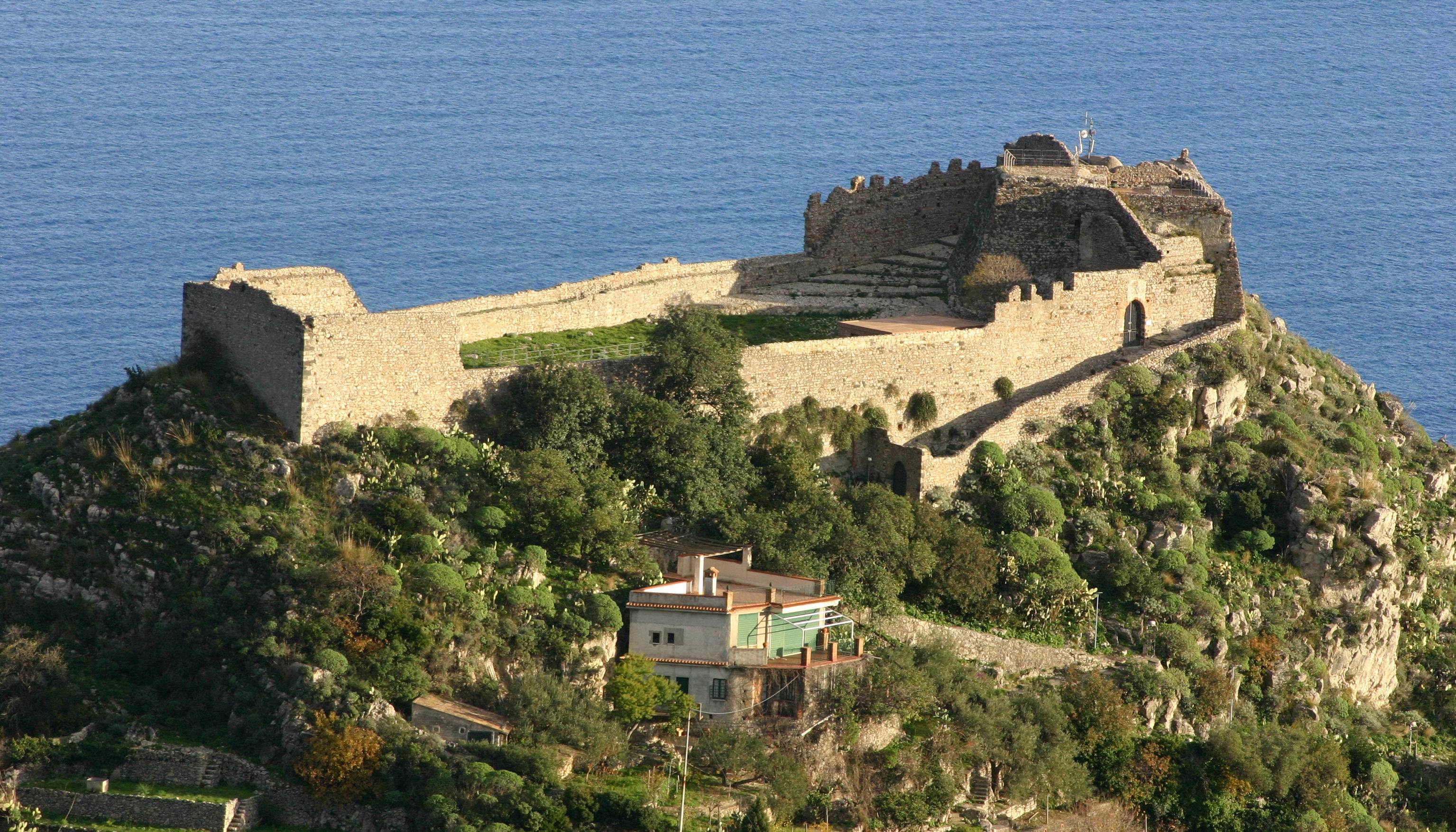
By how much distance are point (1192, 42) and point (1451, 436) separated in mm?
82065

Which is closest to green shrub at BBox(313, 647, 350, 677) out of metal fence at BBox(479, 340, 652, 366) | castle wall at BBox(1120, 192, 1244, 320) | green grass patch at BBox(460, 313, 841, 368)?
green grass patch at BBox(460, 313, 841, 368)

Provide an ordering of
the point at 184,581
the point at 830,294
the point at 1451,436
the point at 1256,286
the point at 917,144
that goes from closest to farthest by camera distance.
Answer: the point at 184,581
the point at 830,294
the point at 1451,436
the point at 1256,286
the point at 917,144

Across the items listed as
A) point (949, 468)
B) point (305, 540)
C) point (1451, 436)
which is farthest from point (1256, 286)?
point (305, 540)

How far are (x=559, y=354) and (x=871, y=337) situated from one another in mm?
8881

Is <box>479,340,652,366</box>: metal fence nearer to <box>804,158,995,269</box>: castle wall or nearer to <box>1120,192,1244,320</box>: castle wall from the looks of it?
<box>804,158,995,269</box>: castle wall

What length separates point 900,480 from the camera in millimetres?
62531

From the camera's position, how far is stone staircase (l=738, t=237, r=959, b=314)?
7050cm

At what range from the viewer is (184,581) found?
52594 millimetres

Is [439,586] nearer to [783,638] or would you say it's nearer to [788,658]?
[783,638]

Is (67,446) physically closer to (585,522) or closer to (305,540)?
(305,540)

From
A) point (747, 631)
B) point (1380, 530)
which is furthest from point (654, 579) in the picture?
point (1380, 530)

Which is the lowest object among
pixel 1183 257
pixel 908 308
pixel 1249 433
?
pixel 1249 433

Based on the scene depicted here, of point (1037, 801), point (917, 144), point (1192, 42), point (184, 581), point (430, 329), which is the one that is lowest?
point (1037, 801)

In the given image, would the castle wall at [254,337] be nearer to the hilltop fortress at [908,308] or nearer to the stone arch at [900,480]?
the hilltop fortress at [908,308]
